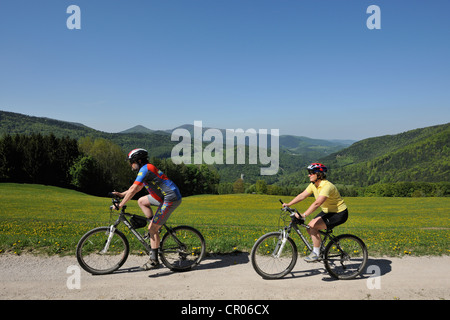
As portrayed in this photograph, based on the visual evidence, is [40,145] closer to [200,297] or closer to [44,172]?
[44,172]

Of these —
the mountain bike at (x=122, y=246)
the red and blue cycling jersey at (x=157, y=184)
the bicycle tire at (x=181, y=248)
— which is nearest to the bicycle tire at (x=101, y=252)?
the mountain bike at (x=122, y=246)

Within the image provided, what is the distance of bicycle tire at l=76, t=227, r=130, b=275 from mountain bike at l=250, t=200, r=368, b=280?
317cm

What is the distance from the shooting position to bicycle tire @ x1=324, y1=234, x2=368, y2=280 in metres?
6.57

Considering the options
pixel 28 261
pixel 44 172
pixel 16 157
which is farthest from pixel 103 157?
pixel 28 261

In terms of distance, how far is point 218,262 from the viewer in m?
7.41

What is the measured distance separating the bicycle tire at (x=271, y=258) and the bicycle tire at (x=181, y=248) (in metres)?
1.51

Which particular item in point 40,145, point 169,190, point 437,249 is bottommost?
point 437,249

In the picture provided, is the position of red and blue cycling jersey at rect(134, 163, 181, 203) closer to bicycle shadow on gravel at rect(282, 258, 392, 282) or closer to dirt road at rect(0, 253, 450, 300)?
dirt road at rect(0, 253, 450, 300)

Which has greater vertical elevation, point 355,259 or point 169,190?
point 169,190

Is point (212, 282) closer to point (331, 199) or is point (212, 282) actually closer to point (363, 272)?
point (331, 199)

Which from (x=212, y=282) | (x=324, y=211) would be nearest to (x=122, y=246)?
(x=212, y=282)
